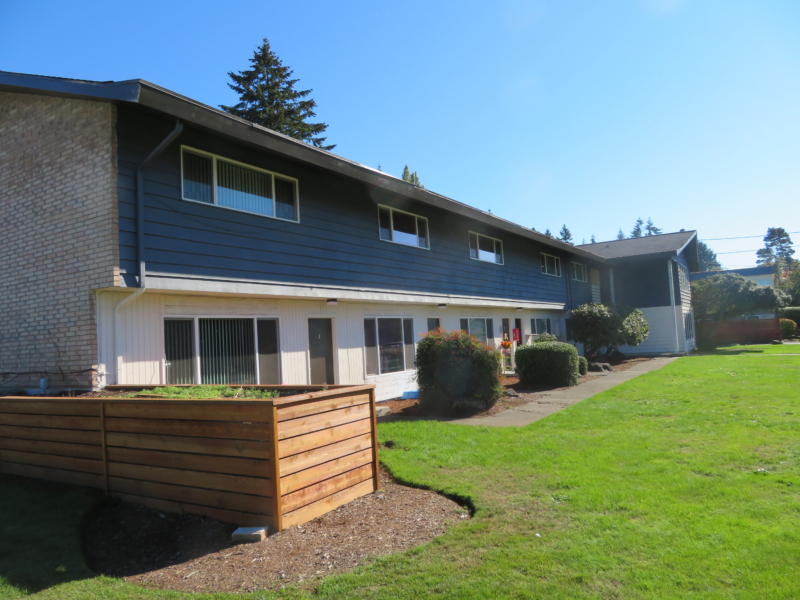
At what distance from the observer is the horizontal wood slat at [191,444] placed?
15.5 ft

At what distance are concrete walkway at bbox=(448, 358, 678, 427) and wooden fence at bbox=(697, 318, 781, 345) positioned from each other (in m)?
20.3

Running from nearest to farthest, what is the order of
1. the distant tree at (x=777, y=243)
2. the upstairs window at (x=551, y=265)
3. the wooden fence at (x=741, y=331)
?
the upstairs window at (x=551, y=265), the wooden fence at (x=741, y=331), the distant tree at (x=777, y=243)

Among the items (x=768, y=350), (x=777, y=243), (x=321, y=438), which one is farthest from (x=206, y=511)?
(x=777, y=243)

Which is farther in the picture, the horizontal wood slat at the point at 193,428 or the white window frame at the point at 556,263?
the white window frame at the point at 556,263

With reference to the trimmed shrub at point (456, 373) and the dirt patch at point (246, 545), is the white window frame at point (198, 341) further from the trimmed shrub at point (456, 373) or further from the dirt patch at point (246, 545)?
the dirt patch at point (246, 545)

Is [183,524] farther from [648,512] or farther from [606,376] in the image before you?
[606,376]

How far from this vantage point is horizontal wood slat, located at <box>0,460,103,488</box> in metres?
5.86

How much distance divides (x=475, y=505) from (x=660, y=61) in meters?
10.2

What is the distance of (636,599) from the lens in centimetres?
325

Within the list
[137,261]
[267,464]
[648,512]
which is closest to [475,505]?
[648,512]

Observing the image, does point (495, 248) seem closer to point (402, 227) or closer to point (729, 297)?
point (402, 227)

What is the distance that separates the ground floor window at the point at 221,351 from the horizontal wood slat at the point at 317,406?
3.87 meters

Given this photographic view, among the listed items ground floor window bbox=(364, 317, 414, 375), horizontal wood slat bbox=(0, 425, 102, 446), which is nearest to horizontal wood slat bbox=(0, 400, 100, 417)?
horizontal wood slat bbox=(0, 425, 102, 446)

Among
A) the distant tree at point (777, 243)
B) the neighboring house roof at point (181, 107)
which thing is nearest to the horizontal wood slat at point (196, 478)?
the neighboring house roof at point (181, 107)
